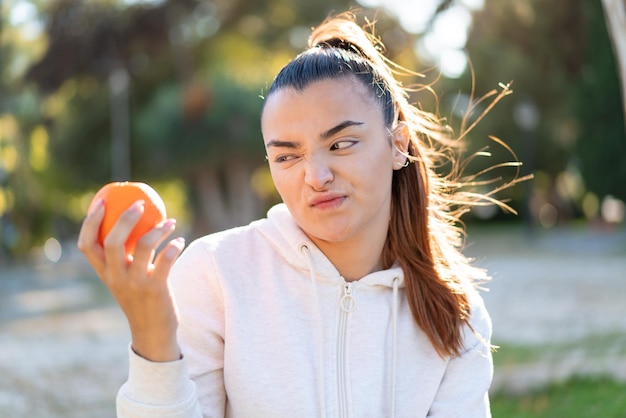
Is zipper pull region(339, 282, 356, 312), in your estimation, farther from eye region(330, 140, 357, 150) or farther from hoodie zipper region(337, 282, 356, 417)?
eye region(330, 140, 357, 150)

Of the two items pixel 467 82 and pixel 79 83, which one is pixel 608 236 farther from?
pixel 79 83

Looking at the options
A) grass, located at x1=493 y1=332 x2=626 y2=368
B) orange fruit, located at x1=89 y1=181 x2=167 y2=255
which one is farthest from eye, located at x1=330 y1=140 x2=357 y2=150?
grass, located at x1=493 y1=332 x2=626 y2=368

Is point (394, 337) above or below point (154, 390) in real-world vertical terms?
below

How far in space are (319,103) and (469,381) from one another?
3.09ft

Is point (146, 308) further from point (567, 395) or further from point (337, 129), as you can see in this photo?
point (567, 395)

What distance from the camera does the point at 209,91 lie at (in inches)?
1037

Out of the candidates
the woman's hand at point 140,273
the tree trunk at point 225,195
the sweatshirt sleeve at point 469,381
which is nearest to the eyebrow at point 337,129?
the woman's hand at point 140,273

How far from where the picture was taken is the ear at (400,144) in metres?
2.50

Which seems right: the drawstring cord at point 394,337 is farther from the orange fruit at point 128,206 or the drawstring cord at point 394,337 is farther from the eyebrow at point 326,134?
the orange fruit at point 128,206

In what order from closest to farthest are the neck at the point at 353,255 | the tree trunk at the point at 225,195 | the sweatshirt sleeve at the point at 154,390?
the sweatshirt sleeve at the point at 154,390 < the neck at the point at 353,255 < the tree trunk at the point at 225,195

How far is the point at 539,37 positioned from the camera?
21.8 metres

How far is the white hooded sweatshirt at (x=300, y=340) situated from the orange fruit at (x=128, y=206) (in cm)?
38

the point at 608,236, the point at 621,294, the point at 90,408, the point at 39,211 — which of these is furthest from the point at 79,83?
the point at 90,408

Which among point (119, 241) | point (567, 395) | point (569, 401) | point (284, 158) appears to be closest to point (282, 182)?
point (284, 158)
